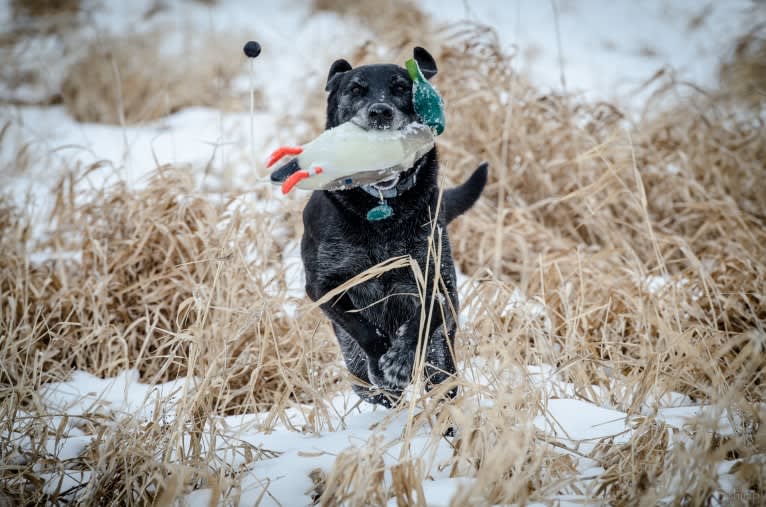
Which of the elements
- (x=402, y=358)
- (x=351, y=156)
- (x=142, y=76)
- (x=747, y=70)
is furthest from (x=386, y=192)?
(x=142, y=76)

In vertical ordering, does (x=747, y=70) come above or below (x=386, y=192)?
above

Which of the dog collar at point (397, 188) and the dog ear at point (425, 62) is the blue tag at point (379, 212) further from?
the dog ear at point (425, 62)

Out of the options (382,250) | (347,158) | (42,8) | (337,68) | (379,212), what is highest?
(42,8)

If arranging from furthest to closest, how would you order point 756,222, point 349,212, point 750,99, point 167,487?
point 750,99
point 756,222
point 349,212
point 167,487

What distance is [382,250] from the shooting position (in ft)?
6.73

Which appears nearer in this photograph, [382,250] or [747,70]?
[382,250]

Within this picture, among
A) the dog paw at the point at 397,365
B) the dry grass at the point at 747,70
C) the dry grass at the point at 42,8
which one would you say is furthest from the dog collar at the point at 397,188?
the dry grass at the point at 42,8

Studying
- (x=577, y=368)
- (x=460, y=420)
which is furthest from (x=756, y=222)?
(x=460, y=420)

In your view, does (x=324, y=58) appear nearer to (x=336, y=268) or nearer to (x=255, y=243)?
(x=255, y=243)

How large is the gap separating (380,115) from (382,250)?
436 millimetres

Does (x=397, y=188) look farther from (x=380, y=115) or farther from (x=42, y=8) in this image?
(x=42, y=8)

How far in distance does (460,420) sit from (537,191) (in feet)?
9.31

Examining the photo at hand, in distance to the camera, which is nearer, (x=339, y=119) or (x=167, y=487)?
(x=167, y=487)

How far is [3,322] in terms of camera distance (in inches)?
108
